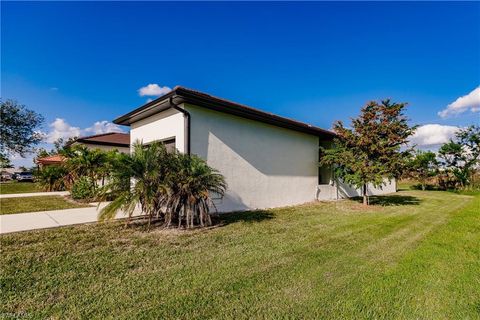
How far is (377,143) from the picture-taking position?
10.0 m

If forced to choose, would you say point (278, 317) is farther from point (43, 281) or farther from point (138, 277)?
point (43, 281)

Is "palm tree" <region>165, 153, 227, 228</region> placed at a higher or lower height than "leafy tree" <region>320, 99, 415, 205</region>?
lower

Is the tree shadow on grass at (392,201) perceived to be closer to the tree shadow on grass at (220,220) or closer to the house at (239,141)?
the house at (239,141)

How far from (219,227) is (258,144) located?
4197 millimetres

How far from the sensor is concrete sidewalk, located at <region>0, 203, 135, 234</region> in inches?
228

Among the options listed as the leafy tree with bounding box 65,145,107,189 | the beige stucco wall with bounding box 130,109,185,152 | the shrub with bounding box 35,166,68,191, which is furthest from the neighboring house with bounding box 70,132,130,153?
the beige stucco wall with bounding box 130,109,185,152

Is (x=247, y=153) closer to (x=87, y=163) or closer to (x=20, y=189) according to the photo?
(x=87, y=163)

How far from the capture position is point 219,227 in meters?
6.16

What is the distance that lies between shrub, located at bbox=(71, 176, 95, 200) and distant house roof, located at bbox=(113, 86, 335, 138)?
3.21m

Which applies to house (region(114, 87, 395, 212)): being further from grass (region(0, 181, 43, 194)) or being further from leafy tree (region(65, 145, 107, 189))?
grass (region(0, 181, 43, 194))

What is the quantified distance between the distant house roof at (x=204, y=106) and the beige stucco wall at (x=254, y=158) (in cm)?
26

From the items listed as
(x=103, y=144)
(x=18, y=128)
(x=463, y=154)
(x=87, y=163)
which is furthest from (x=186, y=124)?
(x=18, y=128)

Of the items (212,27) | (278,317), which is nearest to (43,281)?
(278,317)

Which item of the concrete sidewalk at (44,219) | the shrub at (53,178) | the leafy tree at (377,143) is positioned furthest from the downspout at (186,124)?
the shrub at (53,178)
